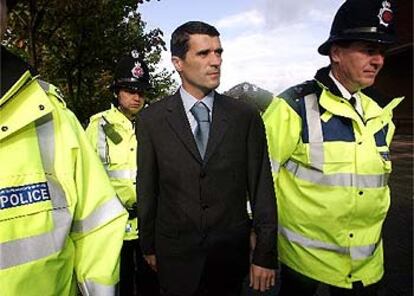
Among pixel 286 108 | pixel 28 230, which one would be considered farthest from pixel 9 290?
pixel 286 108

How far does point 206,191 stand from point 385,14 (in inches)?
55.2

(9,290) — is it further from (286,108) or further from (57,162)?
(286,108)

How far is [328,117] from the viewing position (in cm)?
271

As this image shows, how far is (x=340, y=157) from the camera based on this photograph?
105 inches

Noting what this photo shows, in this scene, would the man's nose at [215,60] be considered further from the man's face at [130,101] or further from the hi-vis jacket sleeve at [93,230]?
the man's face at [130,101]

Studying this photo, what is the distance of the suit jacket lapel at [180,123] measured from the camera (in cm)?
265

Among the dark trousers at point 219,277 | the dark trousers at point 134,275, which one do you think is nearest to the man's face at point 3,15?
the dark trousers at point 219,277

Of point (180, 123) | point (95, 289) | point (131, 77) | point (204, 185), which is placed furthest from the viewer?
point (131, 77)

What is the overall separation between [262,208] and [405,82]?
16.6 m

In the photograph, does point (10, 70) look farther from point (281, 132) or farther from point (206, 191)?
point (281, 132)

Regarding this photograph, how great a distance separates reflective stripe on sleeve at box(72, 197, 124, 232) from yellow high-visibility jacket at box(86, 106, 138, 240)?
2229mm

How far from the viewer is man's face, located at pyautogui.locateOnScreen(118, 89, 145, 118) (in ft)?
14.1

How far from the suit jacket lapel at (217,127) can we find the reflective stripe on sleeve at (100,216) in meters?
0.93

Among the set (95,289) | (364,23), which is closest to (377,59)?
(364,23)
